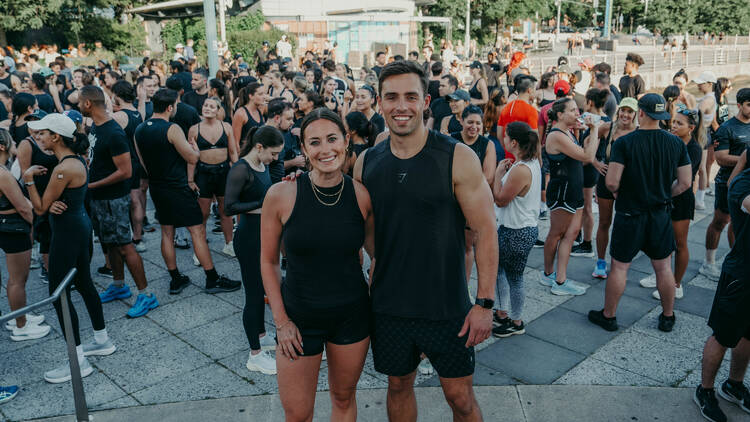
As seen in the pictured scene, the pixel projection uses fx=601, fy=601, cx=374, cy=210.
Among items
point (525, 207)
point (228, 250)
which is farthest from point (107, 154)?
point (525, 207)

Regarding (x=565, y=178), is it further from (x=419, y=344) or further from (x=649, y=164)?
(x=419, y=344)

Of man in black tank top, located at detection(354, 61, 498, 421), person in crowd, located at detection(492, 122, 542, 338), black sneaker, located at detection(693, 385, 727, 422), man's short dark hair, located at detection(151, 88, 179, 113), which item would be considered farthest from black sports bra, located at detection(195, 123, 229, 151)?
black sneaker, located at detection(693, 385, 727, 422)

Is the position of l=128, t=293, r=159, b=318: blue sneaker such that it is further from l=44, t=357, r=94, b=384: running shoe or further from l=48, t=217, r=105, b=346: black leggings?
l=44, t=357, r=94, b=384: running shoe

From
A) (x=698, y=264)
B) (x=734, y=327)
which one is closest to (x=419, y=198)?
(x=734, y=327)

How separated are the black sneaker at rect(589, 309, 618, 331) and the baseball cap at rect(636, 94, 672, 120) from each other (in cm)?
176

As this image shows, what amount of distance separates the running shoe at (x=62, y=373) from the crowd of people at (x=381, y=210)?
15 mm

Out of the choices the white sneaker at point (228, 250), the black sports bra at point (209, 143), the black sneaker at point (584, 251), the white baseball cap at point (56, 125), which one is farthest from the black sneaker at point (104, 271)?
the black sneaker at point (584, 251)

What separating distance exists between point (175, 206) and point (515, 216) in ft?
11.2

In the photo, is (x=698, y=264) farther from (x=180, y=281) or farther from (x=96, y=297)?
(x=96, y=297)

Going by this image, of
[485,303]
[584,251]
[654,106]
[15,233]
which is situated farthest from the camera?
[584,251]

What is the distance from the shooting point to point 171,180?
6.11m

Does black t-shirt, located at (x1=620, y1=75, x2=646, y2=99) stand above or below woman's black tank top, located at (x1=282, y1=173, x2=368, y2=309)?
above

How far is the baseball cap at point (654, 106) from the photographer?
4.80 meters

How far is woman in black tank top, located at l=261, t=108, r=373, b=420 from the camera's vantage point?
2936 mm
